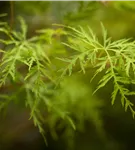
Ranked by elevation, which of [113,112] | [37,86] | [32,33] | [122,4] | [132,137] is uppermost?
[32,33]

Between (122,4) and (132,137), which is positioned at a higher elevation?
(122,4)

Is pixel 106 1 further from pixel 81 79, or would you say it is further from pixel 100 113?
pixel 100 113

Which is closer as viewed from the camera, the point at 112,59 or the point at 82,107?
the point at 112,59

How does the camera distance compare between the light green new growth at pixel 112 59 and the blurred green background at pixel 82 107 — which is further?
the blurred green background at pixel 82 107

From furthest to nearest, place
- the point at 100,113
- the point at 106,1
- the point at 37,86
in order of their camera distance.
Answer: the point at 100,113 < the point at 106,1 < the point at 37,86

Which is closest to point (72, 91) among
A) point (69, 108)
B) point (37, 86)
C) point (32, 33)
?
point (69, 108)

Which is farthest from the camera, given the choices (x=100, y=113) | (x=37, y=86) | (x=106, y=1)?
(x=100, y=113)

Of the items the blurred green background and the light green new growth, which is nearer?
the light green new growth

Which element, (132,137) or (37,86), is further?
(132,137)
